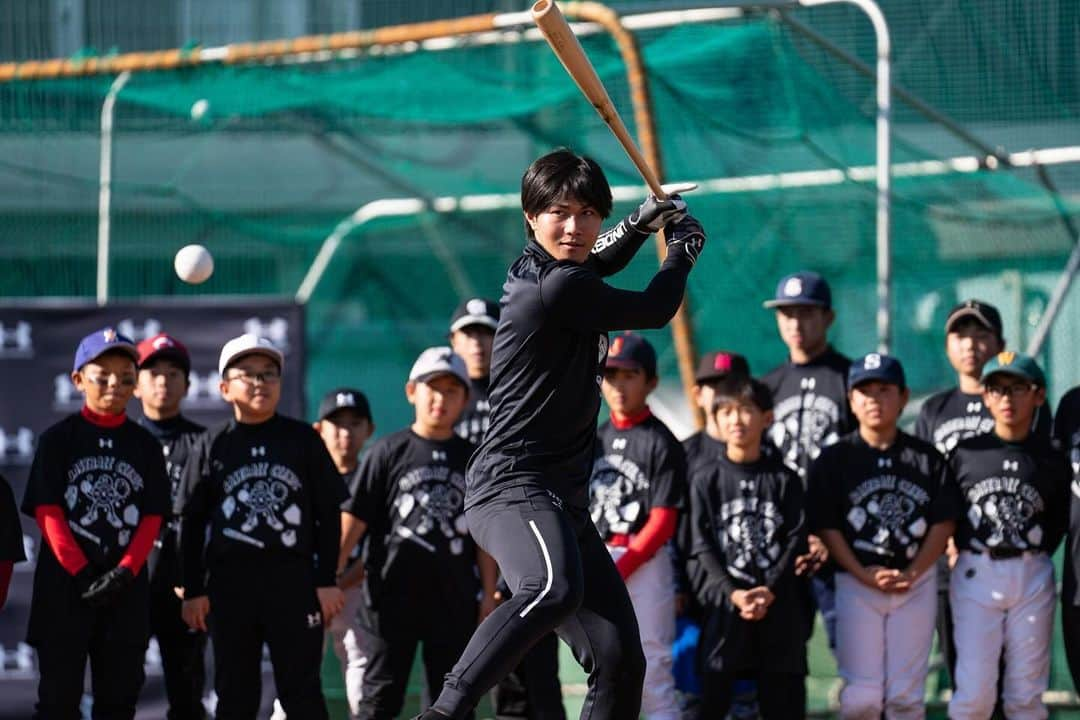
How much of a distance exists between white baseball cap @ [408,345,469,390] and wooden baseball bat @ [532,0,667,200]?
200 centimetres

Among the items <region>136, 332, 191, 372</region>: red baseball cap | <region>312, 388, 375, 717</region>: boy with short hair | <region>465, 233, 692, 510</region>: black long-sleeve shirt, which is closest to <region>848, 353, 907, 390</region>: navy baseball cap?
<region>312, 388, 375, 717</region>: boy with short hair

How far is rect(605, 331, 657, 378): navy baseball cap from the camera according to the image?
21.8 feet

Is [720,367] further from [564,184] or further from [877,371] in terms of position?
[564,184]

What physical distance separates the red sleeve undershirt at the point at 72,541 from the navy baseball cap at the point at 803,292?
2.73 metres

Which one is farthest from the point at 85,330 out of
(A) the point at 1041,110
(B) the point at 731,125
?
(A) the point at 1041,110

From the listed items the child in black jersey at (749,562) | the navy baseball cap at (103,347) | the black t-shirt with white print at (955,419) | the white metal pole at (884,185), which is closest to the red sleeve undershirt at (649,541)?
the child in black jersey at (749,562)

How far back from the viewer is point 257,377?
6.27 meters

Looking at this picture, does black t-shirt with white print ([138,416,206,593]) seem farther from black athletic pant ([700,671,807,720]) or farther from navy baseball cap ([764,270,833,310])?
navy baseball cap ([764,270,833,310])

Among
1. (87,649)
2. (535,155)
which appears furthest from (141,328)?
(535,155)

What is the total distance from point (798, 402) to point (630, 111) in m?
1.73

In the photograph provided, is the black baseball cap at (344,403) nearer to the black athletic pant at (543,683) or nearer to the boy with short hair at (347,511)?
the boy with short hair at (347,511)

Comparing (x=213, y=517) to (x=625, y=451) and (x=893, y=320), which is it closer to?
(x=625, y=451)

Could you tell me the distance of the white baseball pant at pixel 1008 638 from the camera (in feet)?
20.8

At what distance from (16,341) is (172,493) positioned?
1.38 metres
